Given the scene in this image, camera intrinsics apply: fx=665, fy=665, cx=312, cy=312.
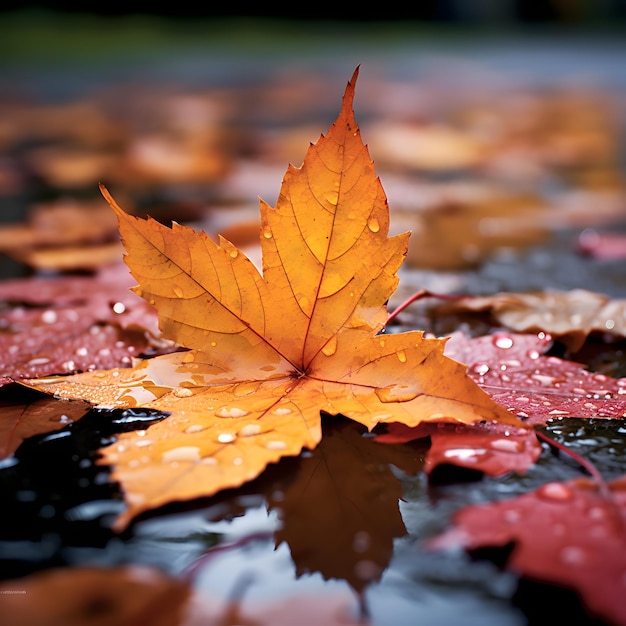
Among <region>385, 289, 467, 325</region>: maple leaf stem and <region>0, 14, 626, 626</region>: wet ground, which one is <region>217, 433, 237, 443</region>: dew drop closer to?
<region>0, 14, 626, 626</region>: wet ground

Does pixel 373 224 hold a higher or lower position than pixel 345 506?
higher

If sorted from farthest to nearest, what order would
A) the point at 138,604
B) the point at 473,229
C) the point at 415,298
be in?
the point at 473,229 < the point at 415,298 < the point at 138,604

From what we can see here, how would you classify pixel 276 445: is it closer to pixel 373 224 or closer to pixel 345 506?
pixel 345 506

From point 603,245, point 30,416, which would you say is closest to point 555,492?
point 30,416

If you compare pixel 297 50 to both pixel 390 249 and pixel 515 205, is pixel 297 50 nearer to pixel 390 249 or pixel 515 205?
pixel 515 205

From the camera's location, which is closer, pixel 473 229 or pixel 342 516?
pixel 342 516

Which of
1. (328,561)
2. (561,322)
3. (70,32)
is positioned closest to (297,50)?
(70,32)

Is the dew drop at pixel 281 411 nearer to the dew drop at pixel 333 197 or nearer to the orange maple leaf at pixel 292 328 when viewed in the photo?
the orange maple leaf at pixel 292 328
